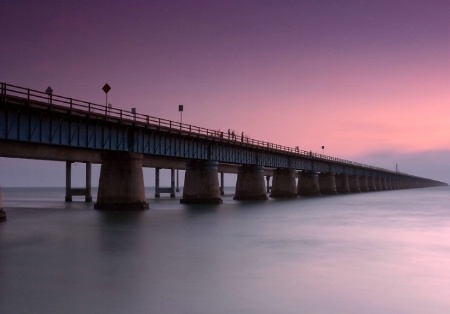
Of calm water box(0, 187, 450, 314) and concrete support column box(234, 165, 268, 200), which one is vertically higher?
concrete support column box(234, 165, 268, 200)

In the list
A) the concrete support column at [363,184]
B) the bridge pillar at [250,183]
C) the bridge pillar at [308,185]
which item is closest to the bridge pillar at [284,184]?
the bridge pillar at [308,185]

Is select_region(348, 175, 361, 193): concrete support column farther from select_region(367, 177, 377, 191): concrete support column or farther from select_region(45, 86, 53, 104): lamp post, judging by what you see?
select_region(45, 86, 53, 104): lamp post

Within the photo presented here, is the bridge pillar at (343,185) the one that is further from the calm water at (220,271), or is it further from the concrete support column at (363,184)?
the calm water at (220,271)

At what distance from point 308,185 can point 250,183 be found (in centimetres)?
3330

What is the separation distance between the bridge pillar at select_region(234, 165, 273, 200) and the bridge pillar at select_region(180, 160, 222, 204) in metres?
16.2

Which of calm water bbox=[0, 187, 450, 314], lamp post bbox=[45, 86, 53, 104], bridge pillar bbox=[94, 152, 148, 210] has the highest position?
lamp post bbox=[45, 86, 53, 104]

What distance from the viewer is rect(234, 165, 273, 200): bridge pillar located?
83.7 m

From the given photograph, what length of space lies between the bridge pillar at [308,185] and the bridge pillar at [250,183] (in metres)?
30.6

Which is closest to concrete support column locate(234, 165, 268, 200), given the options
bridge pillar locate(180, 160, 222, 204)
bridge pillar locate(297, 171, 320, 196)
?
bridge pillar locate(180, 160, 222, 204)

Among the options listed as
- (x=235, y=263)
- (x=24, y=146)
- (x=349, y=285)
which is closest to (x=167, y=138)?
(x=24, y=146)

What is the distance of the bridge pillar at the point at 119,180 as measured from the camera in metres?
48.8

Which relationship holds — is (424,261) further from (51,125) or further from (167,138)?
(167,138)

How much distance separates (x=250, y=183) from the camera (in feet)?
279

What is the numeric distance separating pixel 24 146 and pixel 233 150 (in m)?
28.9
